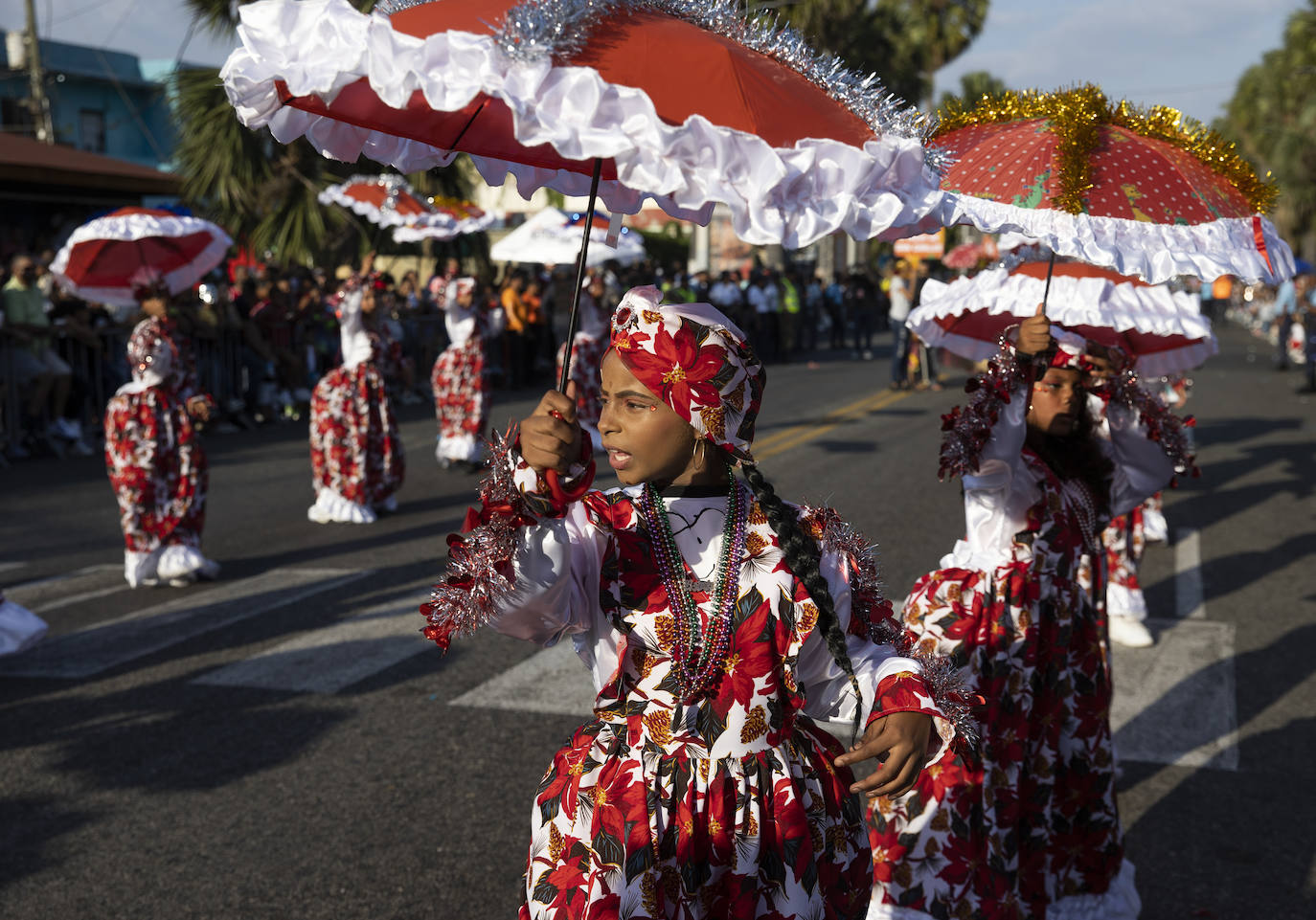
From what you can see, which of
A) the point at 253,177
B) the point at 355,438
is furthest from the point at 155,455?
the point at 253,177

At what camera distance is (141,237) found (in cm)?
843

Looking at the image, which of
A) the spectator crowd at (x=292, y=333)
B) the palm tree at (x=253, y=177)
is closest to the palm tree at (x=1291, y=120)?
the spectator crowd at (x=292, y=333)

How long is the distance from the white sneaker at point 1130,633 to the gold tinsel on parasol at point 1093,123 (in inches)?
154

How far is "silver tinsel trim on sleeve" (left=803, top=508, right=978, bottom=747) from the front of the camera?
8.20 feet

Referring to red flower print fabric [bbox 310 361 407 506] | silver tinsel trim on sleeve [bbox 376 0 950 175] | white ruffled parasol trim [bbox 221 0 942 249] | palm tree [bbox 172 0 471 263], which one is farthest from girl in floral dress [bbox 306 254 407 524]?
palm tree [bbox 172 0 471 263]

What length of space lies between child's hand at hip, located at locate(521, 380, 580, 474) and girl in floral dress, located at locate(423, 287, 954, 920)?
0.63ft

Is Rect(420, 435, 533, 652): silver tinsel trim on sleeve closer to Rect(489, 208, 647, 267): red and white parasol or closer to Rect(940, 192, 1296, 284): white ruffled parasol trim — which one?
Rect(940, 192, 1296, 284): white ruffled parasol trim

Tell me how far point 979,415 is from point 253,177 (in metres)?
19.6

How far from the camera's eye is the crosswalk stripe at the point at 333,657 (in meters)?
6.17

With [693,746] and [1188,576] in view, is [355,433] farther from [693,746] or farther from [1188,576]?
[693,746]

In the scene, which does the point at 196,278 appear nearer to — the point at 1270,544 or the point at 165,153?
the point at 1270,544

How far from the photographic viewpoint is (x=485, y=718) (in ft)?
18.6

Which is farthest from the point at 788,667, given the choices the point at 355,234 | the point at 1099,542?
the point at 355,234

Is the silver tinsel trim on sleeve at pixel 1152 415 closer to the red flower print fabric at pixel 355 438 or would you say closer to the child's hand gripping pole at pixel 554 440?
the child's hand gripping pole at pixel 554 440
